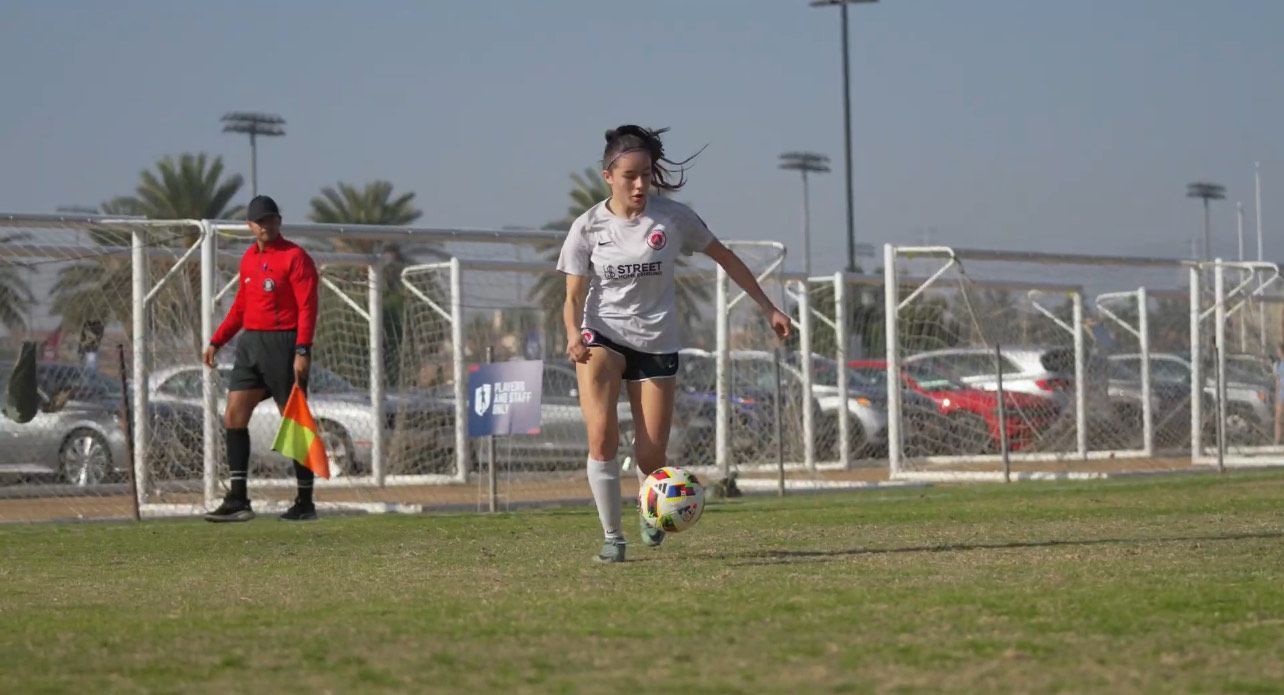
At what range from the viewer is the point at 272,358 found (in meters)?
13.2

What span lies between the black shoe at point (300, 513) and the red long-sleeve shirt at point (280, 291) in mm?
1201

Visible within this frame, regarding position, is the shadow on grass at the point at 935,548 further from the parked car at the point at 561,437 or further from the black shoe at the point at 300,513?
the parked car at the point at 561,437

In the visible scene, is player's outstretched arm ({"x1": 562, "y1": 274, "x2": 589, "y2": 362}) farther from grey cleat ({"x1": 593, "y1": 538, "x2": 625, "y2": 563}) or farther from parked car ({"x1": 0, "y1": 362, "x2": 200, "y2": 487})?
parked car ({"x1": 0, "y1": 362, "x2": 200, "y2": 487})

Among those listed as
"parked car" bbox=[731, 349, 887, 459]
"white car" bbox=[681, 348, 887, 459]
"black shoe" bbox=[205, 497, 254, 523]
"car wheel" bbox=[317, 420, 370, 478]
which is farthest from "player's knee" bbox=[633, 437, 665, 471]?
"parked car" bbox=[731, 349, 887, 459]

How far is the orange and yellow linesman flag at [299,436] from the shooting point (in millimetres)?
13125

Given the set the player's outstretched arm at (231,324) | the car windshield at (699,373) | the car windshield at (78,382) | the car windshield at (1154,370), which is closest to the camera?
the player's outstretched arm at (231,324)

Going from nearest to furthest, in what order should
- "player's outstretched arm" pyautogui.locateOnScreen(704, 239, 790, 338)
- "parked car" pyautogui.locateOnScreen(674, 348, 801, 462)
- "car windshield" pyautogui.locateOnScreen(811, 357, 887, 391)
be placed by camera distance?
1. "player's outstretched arm" pyautogui.locateOnScreen(704, 239, 790, 338)
2. "parked car" pyautogui.locateOnScreen(674, 348, 801, 462)
3. "car windshield" pyautogui.locateOnScreen(811, 357, 887, 391)

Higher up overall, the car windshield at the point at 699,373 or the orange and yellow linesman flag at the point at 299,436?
the car windshield at the point at 699,373

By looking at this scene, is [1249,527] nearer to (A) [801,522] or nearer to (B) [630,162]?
(A) [801,522]

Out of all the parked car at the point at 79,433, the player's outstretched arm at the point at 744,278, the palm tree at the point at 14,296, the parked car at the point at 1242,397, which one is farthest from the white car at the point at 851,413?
the player's outstretched arm at the point at 744,278

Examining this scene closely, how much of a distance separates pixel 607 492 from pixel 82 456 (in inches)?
411

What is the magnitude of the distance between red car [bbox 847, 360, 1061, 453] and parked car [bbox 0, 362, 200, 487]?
9882mm

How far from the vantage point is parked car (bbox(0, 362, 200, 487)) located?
17234 mm

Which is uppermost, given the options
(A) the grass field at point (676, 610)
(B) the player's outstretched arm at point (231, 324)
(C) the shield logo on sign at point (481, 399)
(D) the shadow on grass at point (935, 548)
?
(B) the player's outstretched arm at point (231, 324)
